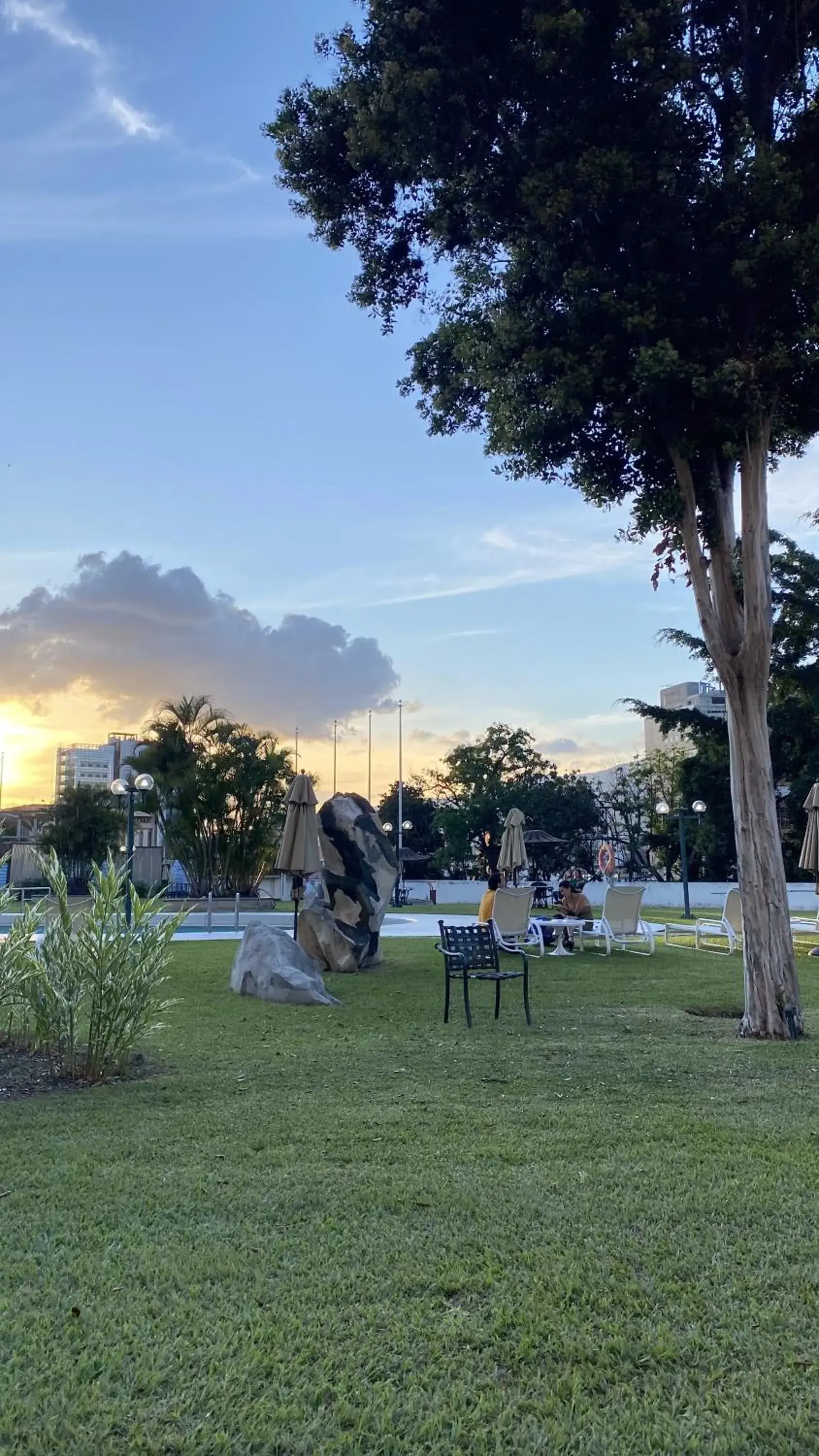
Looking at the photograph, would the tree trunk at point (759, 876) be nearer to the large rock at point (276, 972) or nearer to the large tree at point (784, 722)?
the large rock at point (276, 972)

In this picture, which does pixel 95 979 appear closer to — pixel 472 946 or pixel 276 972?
pixel 472 946

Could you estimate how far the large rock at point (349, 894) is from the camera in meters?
12.3

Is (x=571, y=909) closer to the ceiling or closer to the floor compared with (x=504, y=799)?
closer to the floor

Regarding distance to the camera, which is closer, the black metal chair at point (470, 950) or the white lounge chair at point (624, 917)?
the black metal chair at point (470, 950)

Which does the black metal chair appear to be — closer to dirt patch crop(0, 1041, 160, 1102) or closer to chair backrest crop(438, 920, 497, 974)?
chair backrest crop(438, 920, 497, 974)

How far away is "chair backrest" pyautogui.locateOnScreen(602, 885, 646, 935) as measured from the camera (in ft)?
45.8

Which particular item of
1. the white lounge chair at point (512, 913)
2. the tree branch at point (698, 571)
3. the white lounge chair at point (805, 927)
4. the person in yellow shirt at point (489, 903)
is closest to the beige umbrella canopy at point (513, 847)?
the person in yellow shirt at point (489, 903)

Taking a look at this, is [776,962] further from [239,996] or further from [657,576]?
[239,996]

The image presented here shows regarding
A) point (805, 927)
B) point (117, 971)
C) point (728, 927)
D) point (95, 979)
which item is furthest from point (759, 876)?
point (805, 927)

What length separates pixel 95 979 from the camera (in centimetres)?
558

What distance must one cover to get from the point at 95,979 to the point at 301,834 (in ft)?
22.1

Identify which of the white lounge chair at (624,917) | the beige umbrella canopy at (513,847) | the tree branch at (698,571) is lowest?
the white lounge chair at (624,917)

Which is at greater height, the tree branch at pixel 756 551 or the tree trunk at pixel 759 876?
the tree branch at pixel 756 551

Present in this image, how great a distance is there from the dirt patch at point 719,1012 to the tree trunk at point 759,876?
68cm
